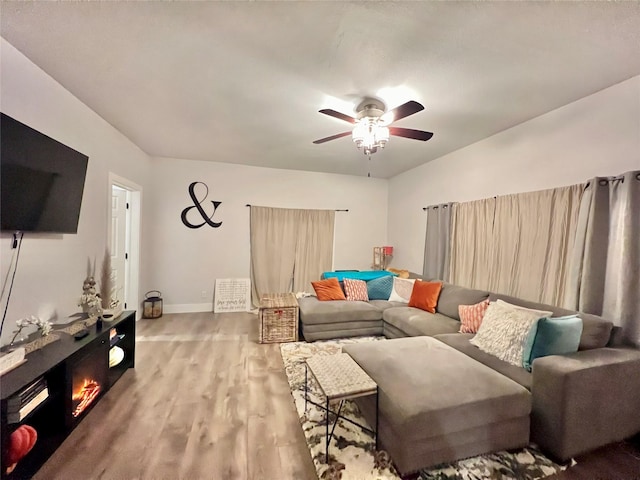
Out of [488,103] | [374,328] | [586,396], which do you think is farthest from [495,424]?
[488,103]

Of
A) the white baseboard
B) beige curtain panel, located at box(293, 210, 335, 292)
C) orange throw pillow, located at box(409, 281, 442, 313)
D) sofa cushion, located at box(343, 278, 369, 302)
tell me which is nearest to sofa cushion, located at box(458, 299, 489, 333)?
orange throw pillow, located at box(409, 281, 442, 313)

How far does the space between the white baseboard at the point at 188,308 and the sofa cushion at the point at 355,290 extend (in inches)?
100.0

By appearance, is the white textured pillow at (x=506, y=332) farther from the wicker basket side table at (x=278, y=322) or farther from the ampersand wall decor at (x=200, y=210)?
the ampersand wall decor at (x=200, y=210)

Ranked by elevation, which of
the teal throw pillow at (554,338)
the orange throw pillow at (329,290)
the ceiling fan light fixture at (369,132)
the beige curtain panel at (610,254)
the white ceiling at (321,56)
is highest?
the white ceiling at (321,56)

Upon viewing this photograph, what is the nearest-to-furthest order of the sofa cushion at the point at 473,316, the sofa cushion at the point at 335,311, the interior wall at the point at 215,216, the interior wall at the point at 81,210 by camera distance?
the interior wall at the point at 81,210 < the sofa cushion at the point at 473,316 < the sofa cushion at the point at 335,311 < the interior wall at the point at 215,216

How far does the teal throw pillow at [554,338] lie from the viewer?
1.87 meters

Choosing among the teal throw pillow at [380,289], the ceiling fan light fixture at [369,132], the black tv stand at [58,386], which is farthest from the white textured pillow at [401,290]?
the black tv stand at [58,386]

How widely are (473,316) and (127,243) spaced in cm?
476

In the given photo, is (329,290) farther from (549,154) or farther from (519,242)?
(549,154)

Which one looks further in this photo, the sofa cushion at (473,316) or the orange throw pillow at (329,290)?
the orange throw pillow at (329,290)

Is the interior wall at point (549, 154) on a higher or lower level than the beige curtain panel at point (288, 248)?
higher

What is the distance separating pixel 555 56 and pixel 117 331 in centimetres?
431

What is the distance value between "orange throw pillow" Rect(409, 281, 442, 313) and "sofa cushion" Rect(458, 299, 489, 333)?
624 mm

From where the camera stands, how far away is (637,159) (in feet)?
6.79
